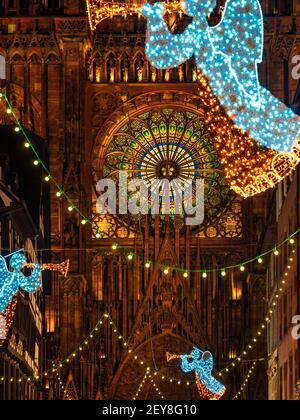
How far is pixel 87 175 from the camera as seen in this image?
57.4 m

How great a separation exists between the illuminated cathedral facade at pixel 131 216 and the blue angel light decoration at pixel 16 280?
2984cm

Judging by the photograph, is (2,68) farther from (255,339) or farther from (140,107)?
(255,339)

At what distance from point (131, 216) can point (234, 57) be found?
4466cm

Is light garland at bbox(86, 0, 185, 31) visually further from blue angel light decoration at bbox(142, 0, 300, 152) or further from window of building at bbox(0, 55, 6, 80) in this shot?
window of building at bbox(0, 55, 6, 80)

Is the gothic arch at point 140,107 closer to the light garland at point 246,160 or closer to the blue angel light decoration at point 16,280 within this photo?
the blue angel light decoration at point 16,280

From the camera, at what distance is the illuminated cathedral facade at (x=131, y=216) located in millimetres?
55812

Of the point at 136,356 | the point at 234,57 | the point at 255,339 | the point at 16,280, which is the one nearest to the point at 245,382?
the point at 255,339

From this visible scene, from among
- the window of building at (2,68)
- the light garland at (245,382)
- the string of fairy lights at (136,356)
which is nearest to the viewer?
the string of fairy lights at (136,356)

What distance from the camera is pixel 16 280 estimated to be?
79.6 ft

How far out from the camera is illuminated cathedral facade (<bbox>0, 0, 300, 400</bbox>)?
183ft

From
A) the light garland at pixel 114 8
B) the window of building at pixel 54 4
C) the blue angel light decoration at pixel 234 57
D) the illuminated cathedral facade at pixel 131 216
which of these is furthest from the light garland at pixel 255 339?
the blue angel light decoration at pixel 234 57

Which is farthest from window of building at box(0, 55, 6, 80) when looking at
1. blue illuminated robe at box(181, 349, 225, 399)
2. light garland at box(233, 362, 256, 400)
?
blue illuminated robe at box(181, 349, 225, 399)
